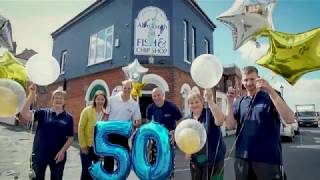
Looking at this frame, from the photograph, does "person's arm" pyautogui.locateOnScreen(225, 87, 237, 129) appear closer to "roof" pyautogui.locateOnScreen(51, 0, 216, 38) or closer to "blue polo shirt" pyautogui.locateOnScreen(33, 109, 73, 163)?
"blue polo shirt" pyautogui.locateOnScreen(33, 109, 73, 163)

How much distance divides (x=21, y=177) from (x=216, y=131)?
501 centimetres

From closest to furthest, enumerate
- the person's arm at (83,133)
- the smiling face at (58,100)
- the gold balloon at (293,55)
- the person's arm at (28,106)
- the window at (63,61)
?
the gold balloon at (293,55) → the person's arm at (28,106) → the smiling face at (58,100) → the person's arm at (83,133) → the window at (63,61)

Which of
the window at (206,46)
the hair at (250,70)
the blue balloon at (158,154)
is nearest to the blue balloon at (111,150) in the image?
the blue balloon at (158,154)

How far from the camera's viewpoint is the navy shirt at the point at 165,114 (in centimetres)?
486

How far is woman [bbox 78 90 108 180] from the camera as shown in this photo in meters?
4.45

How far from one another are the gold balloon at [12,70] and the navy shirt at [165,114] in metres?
2.07

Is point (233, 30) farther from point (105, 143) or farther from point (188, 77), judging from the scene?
point (188, 77)

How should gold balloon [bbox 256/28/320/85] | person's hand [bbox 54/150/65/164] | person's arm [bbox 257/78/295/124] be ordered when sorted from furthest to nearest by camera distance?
person's hand [bbox 54/150/65/164], gold balloon [bbox 256/28/320/85], person's arm [bbox 257/78/295/124]

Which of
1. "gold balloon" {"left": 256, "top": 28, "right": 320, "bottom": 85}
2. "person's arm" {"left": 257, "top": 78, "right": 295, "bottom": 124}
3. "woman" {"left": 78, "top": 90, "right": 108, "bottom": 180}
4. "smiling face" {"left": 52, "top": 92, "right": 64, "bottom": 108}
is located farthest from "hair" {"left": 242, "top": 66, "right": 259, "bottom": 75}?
"smiling face" {"left": 52, "top": 92, "right": 64, "bottom": 108}

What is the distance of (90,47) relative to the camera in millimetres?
14820

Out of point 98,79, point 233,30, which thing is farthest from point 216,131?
point 98,79

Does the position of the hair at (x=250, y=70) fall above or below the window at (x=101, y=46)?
below

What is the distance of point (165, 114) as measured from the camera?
4.87 m

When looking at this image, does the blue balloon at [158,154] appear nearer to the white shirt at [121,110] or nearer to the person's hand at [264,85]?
the white shirt at [121,110]
